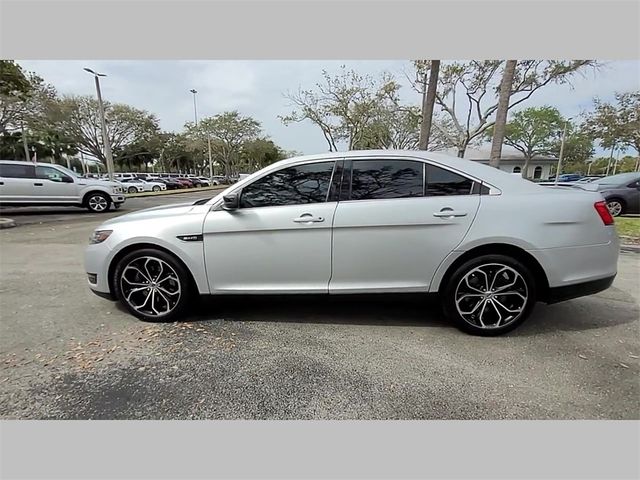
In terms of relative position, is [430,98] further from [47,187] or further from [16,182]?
[16,182]

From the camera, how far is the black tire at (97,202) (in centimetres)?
1100

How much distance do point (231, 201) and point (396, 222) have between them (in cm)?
144

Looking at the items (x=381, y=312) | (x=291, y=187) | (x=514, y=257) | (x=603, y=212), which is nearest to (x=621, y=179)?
(x=603, y=212)

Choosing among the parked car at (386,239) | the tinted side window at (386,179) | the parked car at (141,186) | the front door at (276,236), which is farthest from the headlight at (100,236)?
the parked car at (141,186)

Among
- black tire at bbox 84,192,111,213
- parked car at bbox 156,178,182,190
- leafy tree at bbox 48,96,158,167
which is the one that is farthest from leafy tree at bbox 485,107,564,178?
leafy tree at bbox 48,96,158,167

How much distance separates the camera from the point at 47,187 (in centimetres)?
1027

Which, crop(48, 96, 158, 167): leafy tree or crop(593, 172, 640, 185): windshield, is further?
crop(48, 96, 158, 167): leafy tree

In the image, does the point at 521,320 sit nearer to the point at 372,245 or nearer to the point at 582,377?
the point at 582,377

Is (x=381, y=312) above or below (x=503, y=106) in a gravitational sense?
below

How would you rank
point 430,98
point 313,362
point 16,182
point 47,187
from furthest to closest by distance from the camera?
point 430,98 → point 47,187 → point 16,182 → point 313,362

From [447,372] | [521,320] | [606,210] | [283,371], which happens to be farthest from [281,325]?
[606,210]

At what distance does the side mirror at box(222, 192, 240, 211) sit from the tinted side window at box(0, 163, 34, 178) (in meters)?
10.6

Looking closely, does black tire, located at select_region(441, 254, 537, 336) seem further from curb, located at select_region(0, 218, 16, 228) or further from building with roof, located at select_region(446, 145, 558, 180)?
building with roof, located at select_region(446, 145, 558, 180)

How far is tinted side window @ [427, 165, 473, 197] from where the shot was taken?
2.90m
